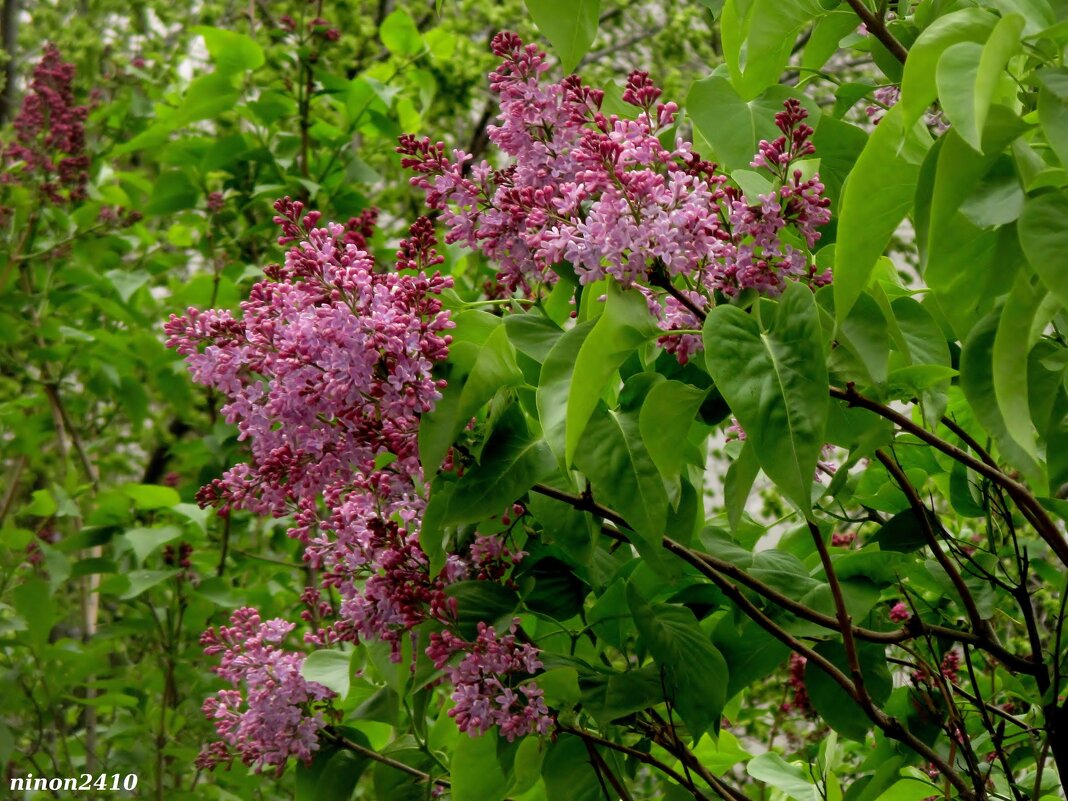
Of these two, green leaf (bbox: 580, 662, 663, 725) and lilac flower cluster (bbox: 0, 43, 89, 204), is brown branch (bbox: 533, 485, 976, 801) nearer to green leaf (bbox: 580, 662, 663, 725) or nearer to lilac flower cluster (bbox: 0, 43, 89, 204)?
green leaf (bbox: 580, 662, 663, 725)

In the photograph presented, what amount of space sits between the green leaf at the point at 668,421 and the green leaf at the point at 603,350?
40 millimetres

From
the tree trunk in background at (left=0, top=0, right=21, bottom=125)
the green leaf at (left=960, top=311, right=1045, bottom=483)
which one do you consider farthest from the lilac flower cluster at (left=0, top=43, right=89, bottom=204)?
the green leaf at (left=960, top=311, right=1045, bottom=483)

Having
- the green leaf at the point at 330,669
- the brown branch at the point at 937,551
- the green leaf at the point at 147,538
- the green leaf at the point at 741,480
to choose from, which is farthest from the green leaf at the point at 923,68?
the green leaf at the point at 147,538

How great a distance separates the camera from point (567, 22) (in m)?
0.65

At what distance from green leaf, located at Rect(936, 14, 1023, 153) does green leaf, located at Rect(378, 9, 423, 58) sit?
169 centimetres

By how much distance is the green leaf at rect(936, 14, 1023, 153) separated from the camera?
0.46m

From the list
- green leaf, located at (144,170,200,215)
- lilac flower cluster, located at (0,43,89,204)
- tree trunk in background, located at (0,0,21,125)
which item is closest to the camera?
green leaf, located at (144,170,200,215)

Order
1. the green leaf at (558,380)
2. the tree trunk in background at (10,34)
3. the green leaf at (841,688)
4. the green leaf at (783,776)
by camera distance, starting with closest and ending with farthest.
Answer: the green leaf at (558,380) → the green leaf at (841,688) → the green leaf at (783,776) → the tree trunk in background at (10,34)

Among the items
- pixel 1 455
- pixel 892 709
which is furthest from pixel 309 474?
pixel 1 455

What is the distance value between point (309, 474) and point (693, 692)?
0.97 ft

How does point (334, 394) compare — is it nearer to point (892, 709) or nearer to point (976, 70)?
point (976, 70)

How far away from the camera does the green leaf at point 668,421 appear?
0.69 metres

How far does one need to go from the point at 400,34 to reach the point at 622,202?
1.54 m

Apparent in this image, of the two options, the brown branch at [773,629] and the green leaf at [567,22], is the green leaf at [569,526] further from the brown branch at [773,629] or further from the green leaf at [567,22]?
the green leaf at [567,22]
